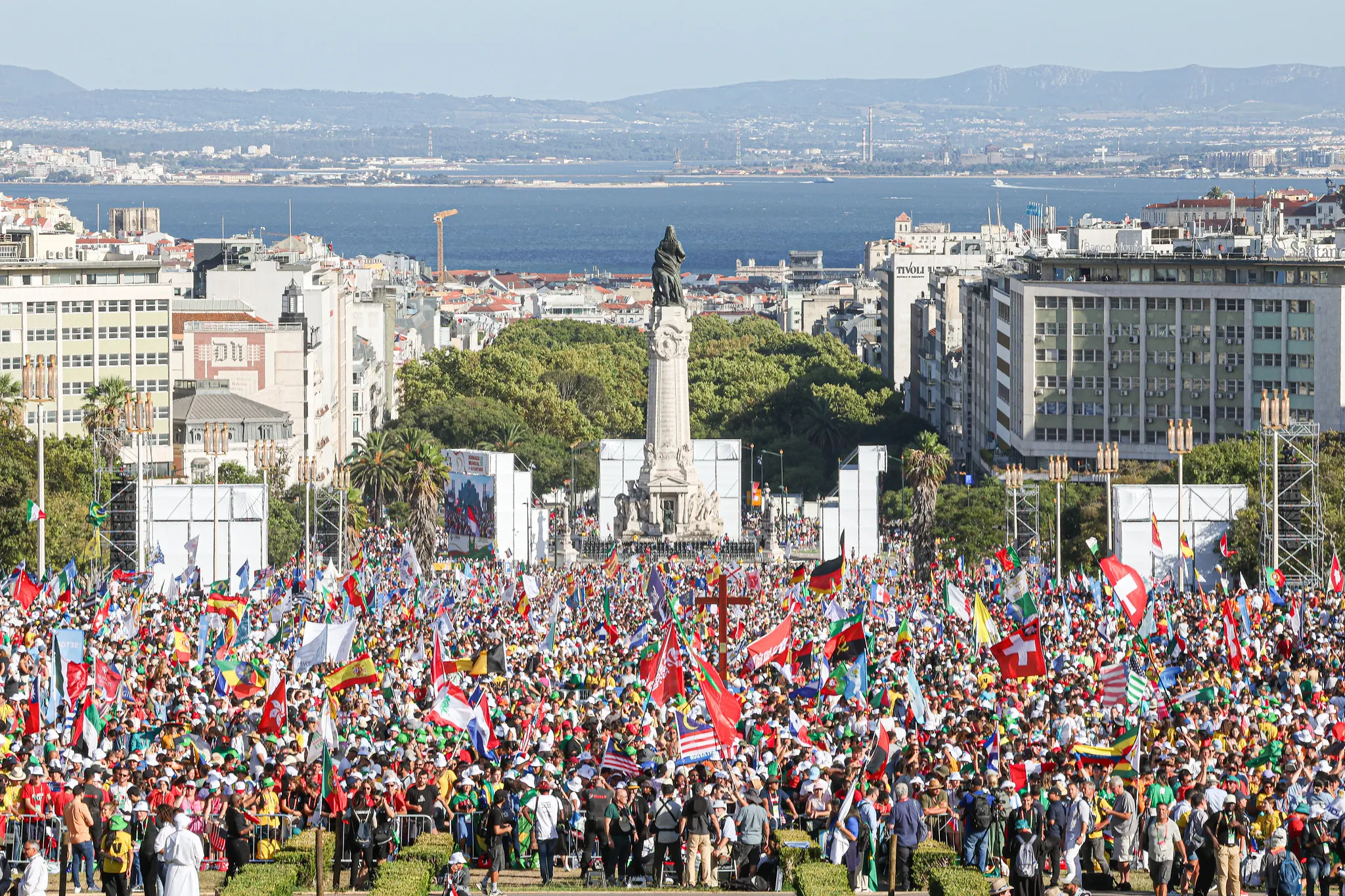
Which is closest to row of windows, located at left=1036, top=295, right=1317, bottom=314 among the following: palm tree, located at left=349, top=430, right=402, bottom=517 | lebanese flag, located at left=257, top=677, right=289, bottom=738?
palm tree, located at left=349, top=430, right=402, bottom=517

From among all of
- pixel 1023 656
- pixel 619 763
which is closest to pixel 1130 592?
pixel 1023 656

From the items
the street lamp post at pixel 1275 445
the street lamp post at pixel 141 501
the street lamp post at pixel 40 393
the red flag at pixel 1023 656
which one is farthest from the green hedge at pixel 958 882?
the street lamp post at pixel 141 501

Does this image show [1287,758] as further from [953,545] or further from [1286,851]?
[953,545]

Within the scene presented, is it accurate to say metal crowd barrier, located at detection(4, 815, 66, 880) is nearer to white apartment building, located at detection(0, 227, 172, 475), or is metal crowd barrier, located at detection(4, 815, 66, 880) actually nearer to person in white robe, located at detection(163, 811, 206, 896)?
person in white robe, located at detection(163, 811, 206, 896)

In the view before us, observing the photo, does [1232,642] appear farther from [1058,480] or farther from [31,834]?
[1058,480]

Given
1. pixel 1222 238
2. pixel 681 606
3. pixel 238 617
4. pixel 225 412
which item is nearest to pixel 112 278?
pixel 225 412
